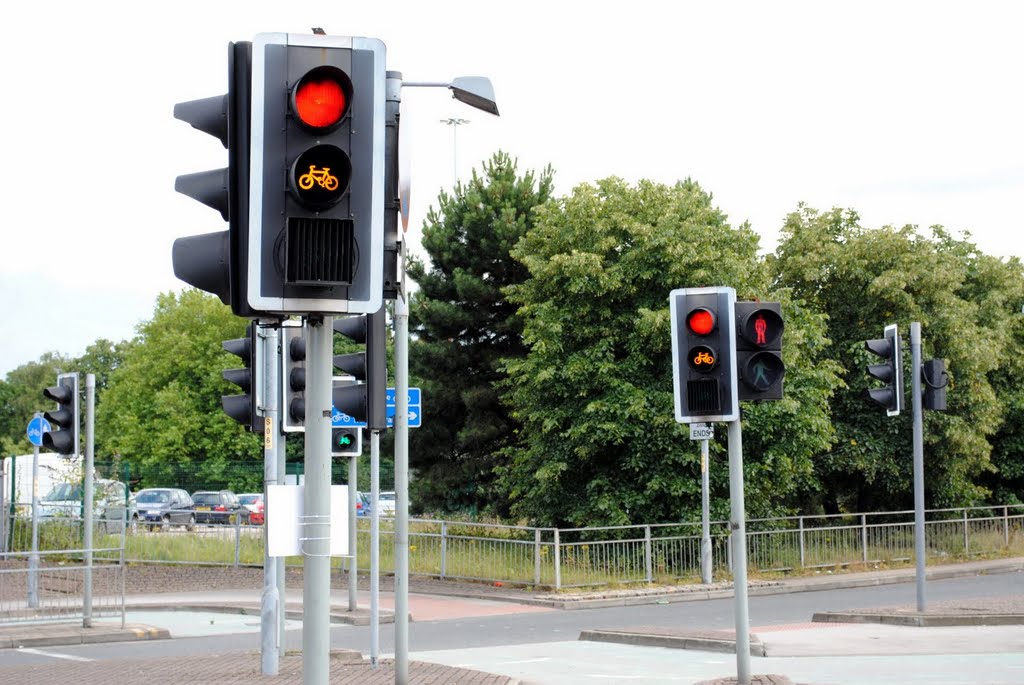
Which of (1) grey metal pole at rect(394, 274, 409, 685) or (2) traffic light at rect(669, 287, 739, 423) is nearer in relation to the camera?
(1) grey metal pole at rect(394, 274, 409, 685)

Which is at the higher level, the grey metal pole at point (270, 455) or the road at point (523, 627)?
the grey metal pole at point (270, 455)

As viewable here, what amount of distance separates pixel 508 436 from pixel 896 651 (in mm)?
22567

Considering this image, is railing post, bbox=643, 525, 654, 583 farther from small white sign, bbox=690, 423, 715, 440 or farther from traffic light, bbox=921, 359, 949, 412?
traffic light, bbox=921, 359, 949, 412

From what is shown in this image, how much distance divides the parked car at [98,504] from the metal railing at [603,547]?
1.13 meters

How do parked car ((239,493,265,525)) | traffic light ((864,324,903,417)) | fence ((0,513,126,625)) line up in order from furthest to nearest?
parked car ((239,493,265,525)) < fence ((0,513,126,625)) < traffic light ((864,324,903,417))

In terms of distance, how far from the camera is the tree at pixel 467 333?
3788 cm

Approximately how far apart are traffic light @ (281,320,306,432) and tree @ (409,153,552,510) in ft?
81.6

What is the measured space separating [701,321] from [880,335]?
88.6 feet

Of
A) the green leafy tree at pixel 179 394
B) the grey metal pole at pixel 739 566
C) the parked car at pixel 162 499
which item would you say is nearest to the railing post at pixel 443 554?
the grey metal pole at pixel 739 566

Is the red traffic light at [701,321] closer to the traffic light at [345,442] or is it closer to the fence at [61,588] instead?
the traffic light at [345,442]

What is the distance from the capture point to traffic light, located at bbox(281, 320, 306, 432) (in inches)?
433

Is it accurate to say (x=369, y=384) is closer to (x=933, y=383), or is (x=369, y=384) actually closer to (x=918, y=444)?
(x=918, y=444)

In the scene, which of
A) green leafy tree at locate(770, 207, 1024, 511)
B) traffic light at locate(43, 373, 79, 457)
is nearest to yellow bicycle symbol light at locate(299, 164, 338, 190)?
traffic light at locate(43, 373, 79, 457)

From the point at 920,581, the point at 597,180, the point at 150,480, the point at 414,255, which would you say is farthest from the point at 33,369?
the point at 920,581
